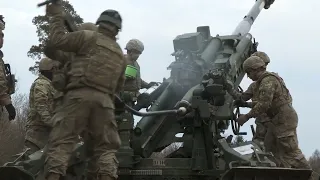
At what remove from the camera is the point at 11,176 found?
6137 millimetres

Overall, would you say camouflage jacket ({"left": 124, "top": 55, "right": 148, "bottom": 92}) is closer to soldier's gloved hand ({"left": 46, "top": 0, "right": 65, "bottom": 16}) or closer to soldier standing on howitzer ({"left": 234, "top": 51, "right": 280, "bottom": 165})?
soldier standing on howitzer ({"left": 234, "top": 51, "right": 280, "bottom": 165})

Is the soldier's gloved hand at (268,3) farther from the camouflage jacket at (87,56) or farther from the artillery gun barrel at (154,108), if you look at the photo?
the camouflage jacket at (87,56)

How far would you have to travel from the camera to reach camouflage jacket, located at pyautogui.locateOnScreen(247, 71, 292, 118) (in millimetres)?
7574

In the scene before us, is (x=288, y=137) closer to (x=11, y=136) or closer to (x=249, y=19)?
(x=249, y=19)

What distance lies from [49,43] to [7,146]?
22385mm

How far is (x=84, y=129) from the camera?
17.5 feet

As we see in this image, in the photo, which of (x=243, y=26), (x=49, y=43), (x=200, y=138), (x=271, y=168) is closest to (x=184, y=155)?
(x=200, y=138)

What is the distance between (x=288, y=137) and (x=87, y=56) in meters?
3.62

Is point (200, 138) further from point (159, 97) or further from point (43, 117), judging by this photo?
point (43, 117)

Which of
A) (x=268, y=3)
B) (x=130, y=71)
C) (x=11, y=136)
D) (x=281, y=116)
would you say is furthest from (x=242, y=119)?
(x=11, y=136)

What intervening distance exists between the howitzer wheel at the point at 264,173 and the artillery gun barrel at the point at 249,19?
4.85 meters

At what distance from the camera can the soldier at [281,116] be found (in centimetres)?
782

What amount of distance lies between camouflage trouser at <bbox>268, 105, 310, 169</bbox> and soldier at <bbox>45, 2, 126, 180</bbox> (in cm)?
323

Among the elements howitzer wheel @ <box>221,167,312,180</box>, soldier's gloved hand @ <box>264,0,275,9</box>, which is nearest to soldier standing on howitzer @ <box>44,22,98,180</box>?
howitzer wheel @ <box>221,167,312,180</box>
